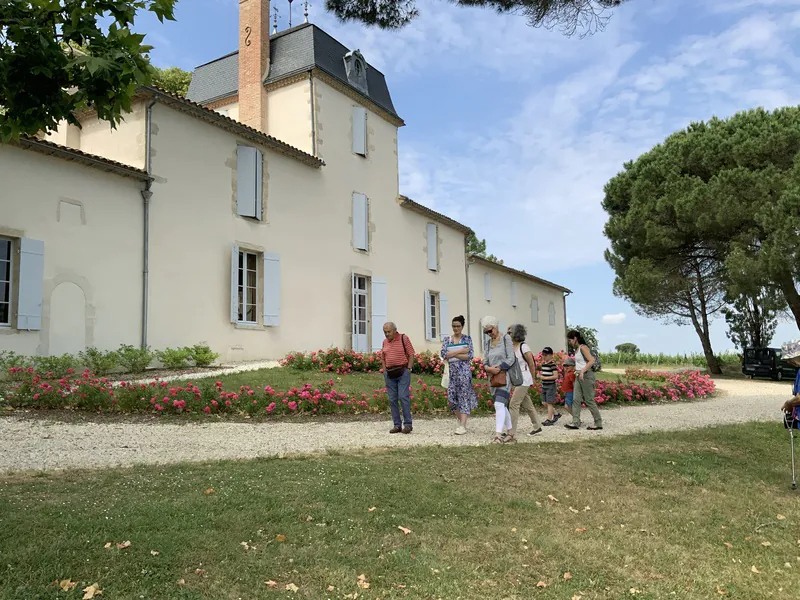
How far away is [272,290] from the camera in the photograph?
15.3 meters

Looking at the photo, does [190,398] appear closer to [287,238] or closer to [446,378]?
[446,378]

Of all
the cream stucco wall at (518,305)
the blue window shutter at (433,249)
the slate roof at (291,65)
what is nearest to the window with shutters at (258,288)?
the slate roof at (291,65)

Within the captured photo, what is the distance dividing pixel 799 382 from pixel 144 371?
410 inches

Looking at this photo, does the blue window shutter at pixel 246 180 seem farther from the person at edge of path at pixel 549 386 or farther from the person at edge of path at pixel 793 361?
the person at edge of path at pixel 793 361

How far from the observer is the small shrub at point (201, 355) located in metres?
12.8

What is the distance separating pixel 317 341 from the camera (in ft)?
55.1

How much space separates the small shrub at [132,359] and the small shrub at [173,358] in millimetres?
420

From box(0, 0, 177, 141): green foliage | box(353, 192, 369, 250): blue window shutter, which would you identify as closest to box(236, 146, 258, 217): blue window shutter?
box(353, 192, 369, 250): blue window shutter

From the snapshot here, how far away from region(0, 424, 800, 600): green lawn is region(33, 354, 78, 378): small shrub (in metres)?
5.64

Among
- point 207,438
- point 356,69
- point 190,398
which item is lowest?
point 207,438

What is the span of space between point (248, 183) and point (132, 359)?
17.5 feet

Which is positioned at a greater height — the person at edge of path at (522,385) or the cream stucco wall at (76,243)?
the cream stucco wall at (76,243)

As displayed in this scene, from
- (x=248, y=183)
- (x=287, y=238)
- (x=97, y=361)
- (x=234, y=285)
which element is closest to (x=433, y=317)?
(x=287, y=238)

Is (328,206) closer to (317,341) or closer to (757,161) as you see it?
(317,341)
